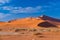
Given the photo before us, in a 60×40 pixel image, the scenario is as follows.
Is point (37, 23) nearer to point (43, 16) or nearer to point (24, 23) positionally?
point (24, 23)

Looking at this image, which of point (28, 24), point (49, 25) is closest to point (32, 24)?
point (28, 24)

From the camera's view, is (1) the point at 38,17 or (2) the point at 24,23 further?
(1) the point at 38,17

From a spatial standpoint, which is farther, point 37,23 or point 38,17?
point 38,17

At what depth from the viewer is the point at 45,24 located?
68.8 m

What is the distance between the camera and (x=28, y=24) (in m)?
69.9

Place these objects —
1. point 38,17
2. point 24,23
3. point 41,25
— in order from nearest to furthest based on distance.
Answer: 1. point 41,25
2. point 24,23
3. point 38,17

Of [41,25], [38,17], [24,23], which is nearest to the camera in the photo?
[41,25]

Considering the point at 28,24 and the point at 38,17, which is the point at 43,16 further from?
the point at 28,24

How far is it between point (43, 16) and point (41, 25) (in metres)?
11.9

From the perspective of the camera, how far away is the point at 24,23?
71.1m

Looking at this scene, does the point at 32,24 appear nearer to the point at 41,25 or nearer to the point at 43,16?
the point at 41,25

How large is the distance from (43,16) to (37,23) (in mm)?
10615

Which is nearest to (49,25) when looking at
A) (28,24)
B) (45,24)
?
(45,24)

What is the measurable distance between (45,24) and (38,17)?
893 centimetres
